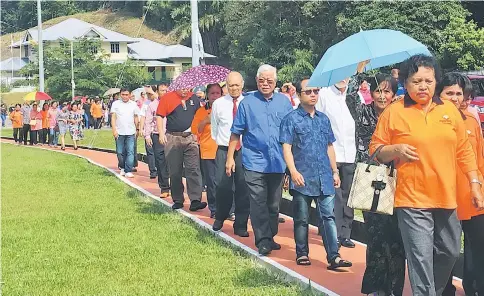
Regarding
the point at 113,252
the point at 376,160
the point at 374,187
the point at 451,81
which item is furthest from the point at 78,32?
the point at 374,187

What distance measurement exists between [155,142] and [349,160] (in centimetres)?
589

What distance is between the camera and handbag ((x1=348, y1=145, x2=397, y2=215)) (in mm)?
5059

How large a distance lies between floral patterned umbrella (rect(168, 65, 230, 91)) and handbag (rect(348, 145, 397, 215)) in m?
4.73

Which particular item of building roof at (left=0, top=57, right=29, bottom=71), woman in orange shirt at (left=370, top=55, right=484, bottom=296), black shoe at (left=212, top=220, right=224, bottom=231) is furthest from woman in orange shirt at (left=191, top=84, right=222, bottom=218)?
building roof at (left=0, top=57, right=29, bottom=71)

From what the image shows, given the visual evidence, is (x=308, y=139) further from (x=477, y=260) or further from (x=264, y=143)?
(x=477, y=260)

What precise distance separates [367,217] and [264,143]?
2011 millimetres

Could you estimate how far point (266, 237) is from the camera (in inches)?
301

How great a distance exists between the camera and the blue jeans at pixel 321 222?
6844mm

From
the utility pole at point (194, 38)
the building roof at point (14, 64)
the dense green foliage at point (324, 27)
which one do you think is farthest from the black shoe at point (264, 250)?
the building roof at point (14, 64)

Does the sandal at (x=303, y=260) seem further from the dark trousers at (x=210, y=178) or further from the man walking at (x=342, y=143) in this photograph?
the dark trousers at (x=210, y=178)

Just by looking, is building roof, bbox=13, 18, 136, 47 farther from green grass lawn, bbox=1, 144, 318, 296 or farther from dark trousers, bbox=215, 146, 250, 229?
dark trousers, bbox=215, 146, 250, 229

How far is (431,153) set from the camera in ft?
16.0

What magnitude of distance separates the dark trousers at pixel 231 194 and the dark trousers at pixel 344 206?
3.90 ft

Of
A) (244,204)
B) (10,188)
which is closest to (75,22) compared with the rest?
(10,188)
